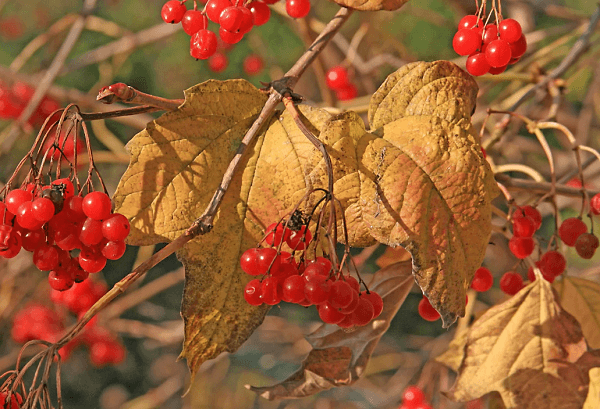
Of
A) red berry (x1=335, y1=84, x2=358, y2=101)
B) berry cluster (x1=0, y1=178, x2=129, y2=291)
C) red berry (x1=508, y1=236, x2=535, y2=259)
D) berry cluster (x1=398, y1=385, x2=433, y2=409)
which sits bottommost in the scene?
berry cluster (x1=398, y1=385, x2=433, y2=409)

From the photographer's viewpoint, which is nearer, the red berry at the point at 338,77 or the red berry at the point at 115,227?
the red berry at the point at 115,227

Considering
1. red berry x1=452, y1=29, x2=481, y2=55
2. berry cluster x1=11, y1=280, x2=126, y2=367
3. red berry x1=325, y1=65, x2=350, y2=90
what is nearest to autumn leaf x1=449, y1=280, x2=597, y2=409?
red berry x1=452, y1=29, x2=481, y2=55

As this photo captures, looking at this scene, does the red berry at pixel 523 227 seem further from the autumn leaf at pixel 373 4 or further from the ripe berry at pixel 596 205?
the autumn leaf at pixel 373 4

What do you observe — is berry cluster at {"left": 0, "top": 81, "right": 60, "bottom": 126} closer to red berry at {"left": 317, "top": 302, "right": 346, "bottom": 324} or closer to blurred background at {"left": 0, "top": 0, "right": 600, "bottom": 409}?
blurred background at {"left": 0, "top": 0, "right": 600, "bottom": 409}

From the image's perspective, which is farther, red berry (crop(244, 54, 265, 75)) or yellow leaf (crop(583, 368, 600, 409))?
red berry (crop(244, 54, 265, 75))

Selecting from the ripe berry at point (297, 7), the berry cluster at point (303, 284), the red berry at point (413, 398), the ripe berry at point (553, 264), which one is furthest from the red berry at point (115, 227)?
the red berry at point (413, 398)

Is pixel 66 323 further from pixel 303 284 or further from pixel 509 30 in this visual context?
pixel 509 30
